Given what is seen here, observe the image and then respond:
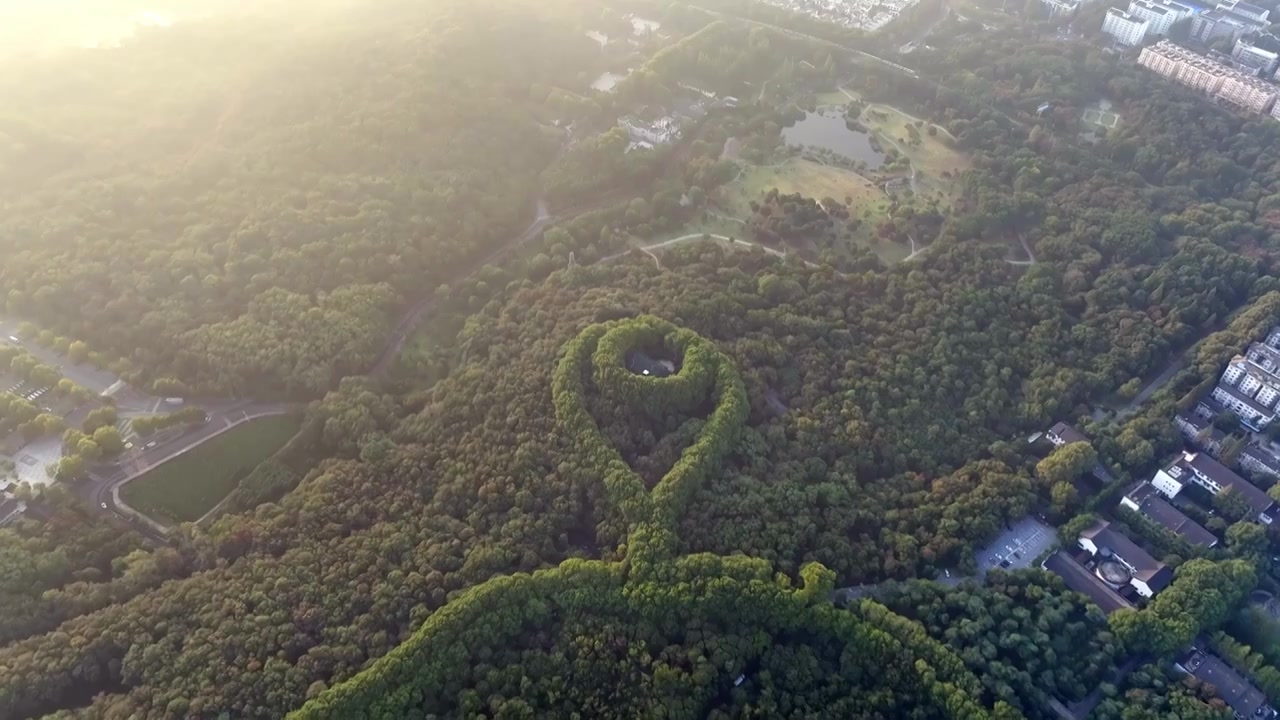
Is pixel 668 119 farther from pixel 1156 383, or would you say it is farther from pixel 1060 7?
pixel 1060 7

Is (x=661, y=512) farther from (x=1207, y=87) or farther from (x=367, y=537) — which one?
(x=1207, y=87)

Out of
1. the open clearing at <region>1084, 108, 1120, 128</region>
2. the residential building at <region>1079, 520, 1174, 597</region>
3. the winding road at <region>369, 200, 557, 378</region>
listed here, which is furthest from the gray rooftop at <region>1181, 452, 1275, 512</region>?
the winding road at <region>369, 200, 557, 378</region>

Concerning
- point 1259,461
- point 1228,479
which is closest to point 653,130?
point 1228,479

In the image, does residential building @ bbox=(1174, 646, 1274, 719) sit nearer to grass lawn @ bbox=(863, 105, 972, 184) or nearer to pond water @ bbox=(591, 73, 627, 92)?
grass lawn @ bbox=(863, 105, 972, 184)

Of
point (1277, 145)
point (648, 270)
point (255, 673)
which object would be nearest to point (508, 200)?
point (648, 270)

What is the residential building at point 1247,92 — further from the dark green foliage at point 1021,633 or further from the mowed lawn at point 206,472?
the mowed lawn at point 206,472

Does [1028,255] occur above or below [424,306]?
above
